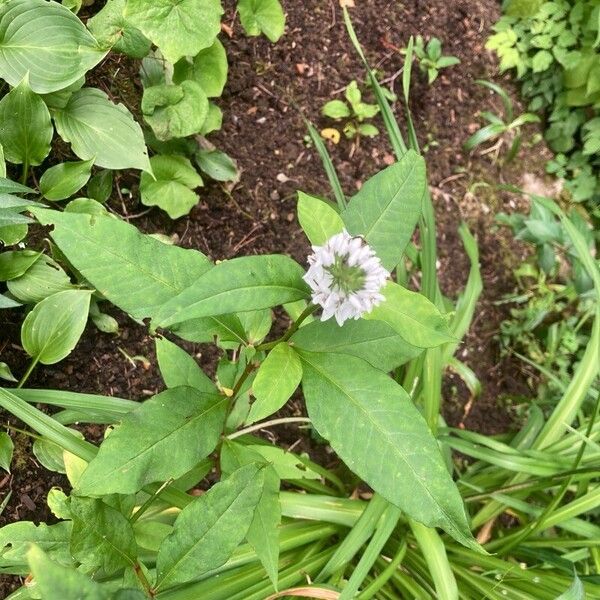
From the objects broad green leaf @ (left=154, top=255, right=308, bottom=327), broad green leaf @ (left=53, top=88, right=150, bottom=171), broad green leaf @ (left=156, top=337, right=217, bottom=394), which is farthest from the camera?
broad green leaf @ (left=53, top=88, right=150, bottom=171)

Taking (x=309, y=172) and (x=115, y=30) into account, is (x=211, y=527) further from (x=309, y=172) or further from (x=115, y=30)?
(x=309, y=172)

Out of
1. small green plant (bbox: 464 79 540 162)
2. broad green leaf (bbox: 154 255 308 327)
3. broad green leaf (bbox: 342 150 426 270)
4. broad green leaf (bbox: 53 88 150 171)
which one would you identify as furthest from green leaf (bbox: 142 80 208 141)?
small green plant (bbox: 464 79 540 162)

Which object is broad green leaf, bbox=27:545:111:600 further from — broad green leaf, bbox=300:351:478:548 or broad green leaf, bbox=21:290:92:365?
broad green leaf, bbox=21:290:92:365

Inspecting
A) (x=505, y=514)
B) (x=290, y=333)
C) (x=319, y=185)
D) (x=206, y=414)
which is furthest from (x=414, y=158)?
(x=505, y=514)

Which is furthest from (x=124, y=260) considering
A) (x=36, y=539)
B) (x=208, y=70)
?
(x=208, y=70)

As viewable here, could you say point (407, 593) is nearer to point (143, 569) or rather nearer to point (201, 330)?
point (143, 569)

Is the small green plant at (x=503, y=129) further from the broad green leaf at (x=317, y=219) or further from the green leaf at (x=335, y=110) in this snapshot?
the broad green leaf at (x=317, y=219)
